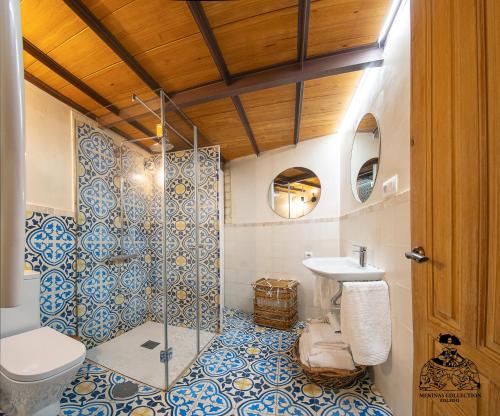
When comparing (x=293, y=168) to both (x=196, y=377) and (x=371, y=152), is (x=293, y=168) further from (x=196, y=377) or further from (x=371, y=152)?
(x=196, y=377)

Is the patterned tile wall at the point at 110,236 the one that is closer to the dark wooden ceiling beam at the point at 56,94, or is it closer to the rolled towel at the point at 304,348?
the dark wooden ceiling beam at the point at 56,94

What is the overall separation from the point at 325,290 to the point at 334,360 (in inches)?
17.7

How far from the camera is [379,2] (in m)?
0.72

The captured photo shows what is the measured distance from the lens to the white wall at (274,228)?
7.23 ft

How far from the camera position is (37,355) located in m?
0.99

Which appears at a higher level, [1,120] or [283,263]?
[1,120]

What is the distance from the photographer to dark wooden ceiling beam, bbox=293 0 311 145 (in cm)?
68

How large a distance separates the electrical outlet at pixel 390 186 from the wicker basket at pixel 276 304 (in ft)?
4.30

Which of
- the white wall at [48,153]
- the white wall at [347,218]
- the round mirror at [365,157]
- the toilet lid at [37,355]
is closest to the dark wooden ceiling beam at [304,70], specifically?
the white wall at [347,218]

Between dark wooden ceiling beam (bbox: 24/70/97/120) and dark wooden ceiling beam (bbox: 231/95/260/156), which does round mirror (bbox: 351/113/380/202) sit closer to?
dark wooden ceiling beam (bbox: 231/95/260/156)

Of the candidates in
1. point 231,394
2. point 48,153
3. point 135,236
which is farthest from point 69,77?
point 231,394

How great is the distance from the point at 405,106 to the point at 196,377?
207 centimetres

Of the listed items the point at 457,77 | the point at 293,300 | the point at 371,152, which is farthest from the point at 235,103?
the point at 293,300

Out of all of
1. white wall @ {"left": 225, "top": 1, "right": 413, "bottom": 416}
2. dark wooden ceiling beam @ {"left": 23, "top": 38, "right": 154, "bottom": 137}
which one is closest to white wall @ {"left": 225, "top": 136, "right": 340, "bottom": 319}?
white wall @ {"left": 225, "top": 1, "right": 413, "bottom": 416}
